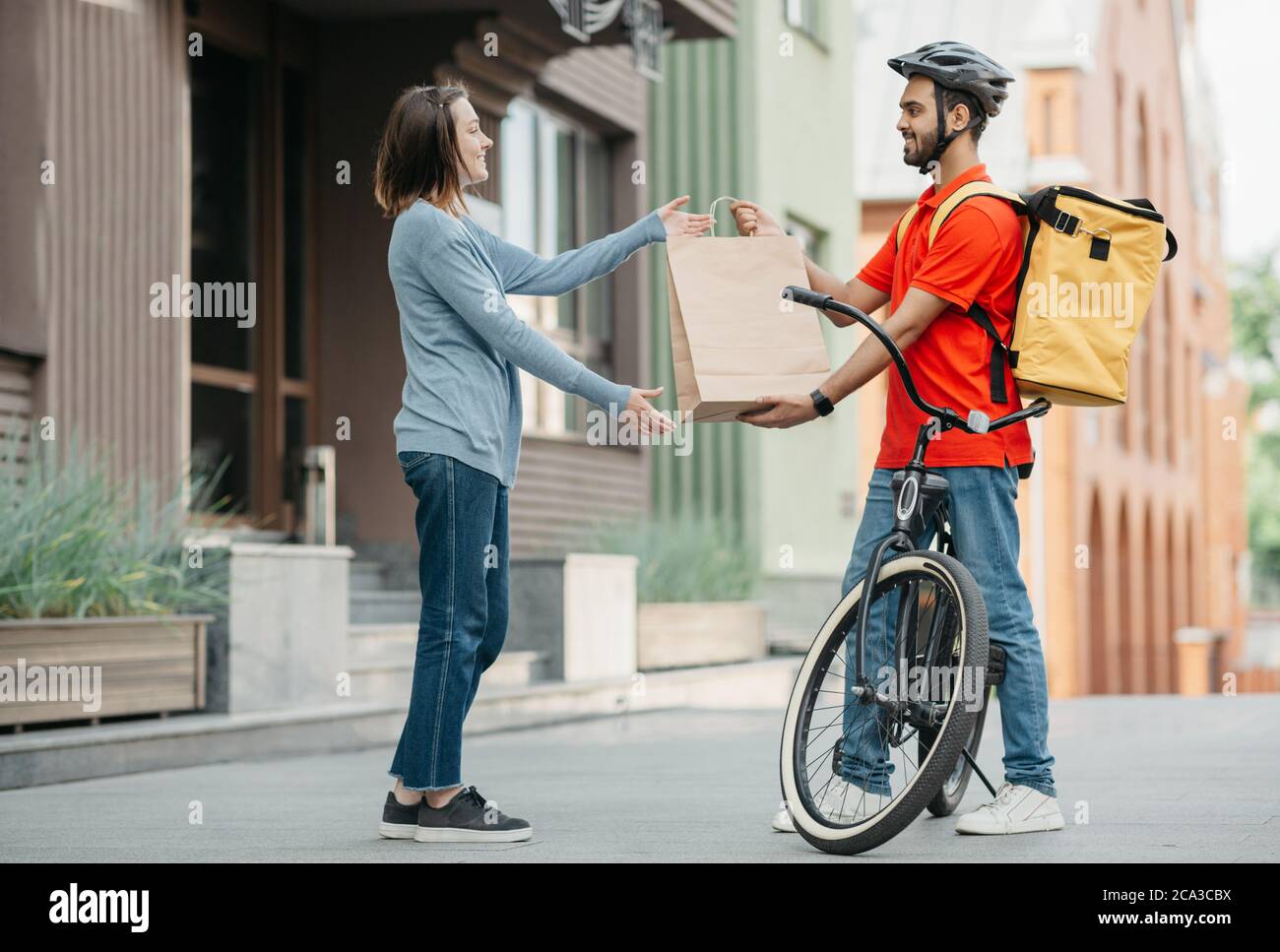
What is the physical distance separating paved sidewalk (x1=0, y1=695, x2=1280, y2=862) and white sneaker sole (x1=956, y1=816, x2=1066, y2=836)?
0.03m

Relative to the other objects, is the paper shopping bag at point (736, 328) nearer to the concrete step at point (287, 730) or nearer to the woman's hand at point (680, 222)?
the woman's hand at point (680, 222)

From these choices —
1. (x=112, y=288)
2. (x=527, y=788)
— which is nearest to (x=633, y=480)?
(x=112, y=288)

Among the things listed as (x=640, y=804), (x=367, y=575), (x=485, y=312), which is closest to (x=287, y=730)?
(x=640, y=804)

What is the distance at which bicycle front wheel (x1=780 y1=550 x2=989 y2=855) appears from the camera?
16.6 ft

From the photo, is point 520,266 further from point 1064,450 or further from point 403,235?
point 1064,450

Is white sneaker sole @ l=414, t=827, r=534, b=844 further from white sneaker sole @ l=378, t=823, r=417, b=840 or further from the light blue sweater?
the light blue sweater

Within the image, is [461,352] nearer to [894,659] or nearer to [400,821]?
[400,821]

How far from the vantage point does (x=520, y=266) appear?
5.72 meters

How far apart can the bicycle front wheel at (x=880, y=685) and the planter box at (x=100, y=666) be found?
392cm

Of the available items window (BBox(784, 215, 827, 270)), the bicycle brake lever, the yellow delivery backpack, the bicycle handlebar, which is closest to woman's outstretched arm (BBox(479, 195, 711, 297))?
the bicycle handlebar

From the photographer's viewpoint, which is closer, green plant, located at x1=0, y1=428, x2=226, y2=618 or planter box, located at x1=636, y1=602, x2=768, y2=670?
green plant, located at x1=0, y1=428, x2=226, y2=618

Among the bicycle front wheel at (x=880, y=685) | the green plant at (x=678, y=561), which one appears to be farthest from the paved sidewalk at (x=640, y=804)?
the green plant at (x=678, y=561)

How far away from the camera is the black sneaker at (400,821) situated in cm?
550
